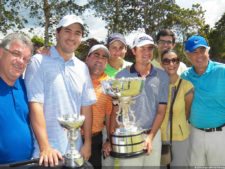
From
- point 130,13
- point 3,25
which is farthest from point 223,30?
point 3,25

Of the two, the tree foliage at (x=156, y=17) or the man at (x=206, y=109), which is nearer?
the man at (x=206, y=109)

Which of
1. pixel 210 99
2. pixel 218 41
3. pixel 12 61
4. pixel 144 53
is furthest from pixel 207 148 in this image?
pixel 218 41

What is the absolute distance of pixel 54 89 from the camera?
2.85 metres

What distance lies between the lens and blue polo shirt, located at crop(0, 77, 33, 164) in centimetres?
247

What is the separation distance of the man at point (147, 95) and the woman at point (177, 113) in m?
0.39

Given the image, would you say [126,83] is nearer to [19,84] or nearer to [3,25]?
[19,84]

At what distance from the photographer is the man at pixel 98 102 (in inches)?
141

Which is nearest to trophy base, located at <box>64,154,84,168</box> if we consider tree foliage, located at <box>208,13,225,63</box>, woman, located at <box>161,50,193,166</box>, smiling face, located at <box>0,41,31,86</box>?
smiling face, located at <box>0,41,31,86</box>

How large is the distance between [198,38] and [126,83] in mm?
1454

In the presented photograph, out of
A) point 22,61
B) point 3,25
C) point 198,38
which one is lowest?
point 22,61

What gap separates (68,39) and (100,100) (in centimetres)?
84

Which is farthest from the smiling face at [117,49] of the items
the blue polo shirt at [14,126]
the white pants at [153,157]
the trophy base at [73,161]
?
the trophy base at [73,161]

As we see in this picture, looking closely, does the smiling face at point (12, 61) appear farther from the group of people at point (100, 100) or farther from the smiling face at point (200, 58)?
the smiling face at point (200, 58)

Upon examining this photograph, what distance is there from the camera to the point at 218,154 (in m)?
3.97
